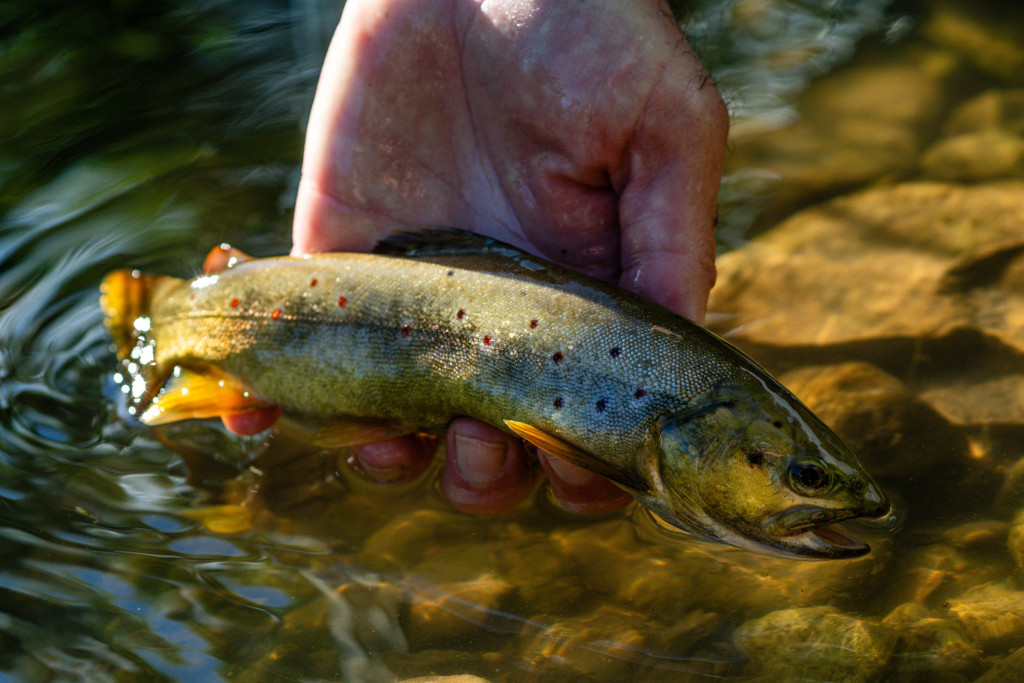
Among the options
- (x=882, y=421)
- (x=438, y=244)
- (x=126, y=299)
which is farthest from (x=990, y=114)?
(x=126, y=299)

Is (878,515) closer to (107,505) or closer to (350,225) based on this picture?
(350,225)

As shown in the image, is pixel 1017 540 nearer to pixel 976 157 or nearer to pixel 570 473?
pixel 570 473

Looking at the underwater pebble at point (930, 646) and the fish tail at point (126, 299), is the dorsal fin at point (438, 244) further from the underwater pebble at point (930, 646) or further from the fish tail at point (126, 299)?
the underwater pebble at point (930, 646)

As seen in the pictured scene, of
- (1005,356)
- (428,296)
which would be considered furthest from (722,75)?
(428,296)

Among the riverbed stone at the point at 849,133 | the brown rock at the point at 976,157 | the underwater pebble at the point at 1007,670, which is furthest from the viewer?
the riverbed stone at the point at 849,133

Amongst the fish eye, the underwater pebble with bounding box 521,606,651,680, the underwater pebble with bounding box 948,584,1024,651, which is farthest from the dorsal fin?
the underwater pebble with bounding box 948,584,1024,651

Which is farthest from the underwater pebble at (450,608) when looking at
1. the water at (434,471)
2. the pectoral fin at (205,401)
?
the pectoral fin at (205,401)

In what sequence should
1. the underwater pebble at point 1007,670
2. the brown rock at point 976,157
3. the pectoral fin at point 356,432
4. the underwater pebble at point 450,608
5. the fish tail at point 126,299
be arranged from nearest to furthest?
1. the underwater pebble at point 1007,670
2. the underwater pebble at point 450,608
3. the pectoral fin at point 356,432
4. the fish tail at point 126,299
5. the brown rock at point 976,157
